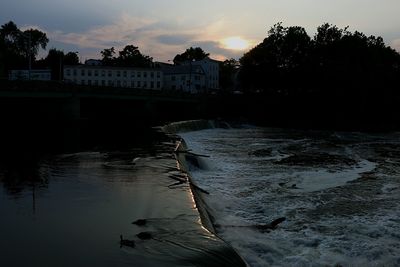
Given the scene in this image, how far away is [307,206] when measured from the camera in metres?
14.4

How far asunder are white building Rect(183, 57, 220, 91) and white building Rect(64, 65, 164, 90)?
15.8m

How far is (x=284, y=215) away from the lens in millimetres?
13180

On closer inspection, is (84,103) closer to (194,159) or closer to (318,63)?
(318,63)

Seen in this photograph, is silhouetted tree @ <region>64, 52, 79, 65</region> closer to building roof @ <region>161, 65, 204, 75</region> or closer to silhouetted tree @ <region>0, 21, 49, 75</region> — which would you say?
silhouetted tree @ <region>0, 21, 49, 75</region>

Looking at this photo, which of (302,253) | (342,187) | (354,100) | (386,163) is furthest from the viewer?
(354,100)

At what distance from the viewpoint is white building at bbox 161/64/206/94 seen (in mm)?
127875

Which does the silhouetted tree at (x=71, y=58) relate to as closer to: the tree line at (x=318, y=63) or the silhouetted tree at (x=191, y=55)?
the silhouetted tree at (x=191, y=55)

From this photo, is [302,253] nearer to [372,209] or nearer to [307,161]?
[372,209]

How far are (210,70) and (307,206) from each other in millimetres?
125104

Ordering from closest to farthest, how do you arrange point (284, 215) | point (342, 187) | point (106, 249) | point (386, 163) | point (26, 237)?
1. point (106, 249)
2. point (26, 237)
3. point (284, 215)
4. point (342, 187)
5. point (386, 163)

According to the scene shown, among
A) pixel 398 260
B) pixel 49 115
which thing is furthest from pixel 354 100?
pixel 398 260

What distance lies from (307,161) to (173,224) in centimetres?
1684

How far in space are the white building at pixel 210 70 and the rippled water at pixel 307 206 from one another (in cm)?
10873

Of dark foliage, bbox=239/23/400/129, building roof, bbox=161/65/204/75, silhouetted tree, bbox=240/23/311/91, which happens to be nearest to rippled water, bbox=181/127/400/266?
dark foliage, bbox=239/23/400/129
